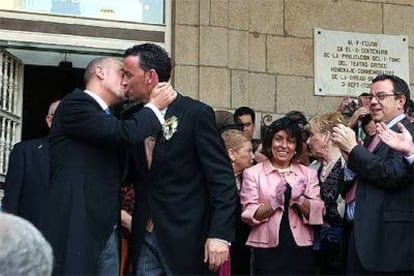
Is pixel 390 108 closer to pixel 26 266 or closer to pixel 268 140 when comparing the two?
pixel 268 140

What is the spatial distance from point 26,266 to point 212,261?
215cm

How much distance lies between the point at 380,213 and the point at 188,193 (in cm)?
116

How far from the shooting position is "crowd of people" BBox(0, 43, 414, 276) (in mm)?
3980

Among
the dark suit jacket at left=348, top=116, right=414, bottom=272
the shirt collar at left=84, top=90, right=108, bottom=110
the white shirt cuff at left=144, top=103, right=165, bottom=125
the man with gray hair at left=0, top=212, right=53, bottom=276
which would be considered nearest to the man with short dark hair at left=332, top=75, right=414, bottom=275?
the dark suit jacket at left=348, top=116, right=414, bottom=272

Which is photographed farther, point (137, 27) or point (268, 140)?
point (137, 27)

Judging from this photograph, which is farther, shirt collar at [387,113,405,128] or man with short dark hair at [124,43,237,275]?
shirt collar at [387,113,405,128]

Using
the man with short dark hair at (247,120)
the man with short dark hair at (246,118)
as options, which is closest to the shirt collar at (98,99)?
the man with short dark hair at (247,120)

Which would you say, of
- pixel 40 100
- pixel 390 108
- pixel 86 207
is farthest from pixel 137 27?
pixel 86 207

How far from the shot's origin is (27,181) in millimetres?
5137

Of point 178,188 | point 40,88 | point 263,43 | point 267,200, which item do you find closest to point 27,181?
point 178,188

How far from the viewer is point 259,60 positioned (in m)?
7.90

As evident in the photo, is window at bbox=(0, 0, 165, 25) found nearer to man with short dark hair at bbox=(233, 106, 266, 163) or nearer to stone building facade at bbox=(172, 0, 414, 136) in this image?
stone building facade at bbox=(172, 0, 414, 136)

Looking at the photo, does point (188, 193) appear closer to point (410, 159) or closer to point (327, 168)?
point (410, 159)

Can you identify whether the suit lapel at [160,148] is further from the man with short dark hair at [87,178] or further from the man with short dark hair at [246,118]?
the man with short dark hair at [246,118]
